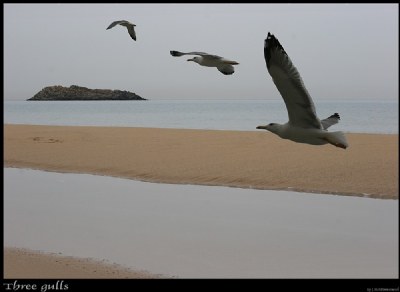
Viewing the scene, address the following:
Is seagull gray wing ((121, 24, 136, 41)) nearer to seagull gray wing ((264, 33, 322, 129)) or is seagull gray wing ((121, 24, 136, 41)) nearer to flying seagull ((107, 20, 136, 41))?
flying seagull ((107, 20, 136, 41))

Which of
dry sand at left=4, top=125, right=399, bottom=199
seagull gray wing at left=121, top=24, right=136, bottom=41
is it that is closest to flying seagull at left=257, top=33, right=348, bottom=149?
seagull gray wing at left=121, top=24, right=136, bottom=41

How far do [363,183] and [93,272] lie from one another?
8346 mm

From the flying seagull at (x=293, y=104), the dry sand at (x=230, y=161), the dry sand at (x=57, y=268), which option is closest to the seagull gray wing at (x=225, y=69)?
the flying seagull at (x=293, y=104)

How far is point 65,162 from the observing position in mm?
18516

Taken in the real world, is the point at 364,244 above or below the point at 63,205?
above

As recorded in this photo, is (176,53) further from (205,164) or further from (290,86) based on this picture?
(205,164)

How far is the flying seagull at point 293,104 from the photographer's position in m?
3.56

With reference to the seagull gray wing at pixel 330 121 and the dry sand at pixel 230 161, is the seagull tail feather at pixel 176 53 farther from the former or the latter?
the dry sand at pixel 230 161

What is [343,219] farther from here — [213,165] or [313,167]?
[213,165]

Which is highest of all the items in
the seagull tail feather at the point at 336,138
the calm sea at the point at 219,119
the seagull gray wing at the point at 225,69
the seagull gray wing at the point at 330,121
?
the seagull gray wing at the point at 225,69

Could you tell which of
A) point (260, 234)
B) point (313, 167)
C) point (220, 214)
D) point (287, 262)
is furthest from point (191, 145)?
point (287, 262)

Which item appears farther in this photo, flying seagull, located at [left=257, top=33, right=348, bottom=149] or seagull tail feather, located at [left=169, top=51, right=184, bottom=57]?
seagull tail feather, located at [left=169, top=51, right=184, bottom=57]

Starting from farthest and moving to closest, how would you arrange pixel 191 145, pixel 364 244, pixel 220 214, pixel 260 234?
pixel 191 145, pixel 220 214, pixel 260 234, pixel 364 244

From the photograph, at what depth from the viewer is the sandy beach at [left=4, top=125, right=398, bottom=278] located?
7.50 m
